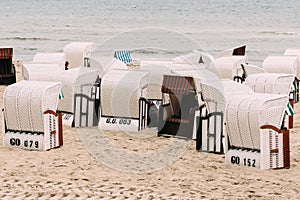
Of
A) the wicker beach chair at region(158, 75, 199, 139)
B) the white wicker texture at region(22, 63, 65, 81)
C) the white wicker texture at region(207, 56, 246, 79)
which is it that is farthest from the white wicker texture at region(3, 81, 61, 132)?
the white wicker texture at region(207, 56, 246, 79)

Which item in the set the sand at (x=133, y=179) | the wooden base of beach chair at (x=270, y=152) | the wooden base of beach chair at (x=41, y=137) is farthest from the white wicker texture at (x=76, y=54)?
the wooden base of beach chair at (x=270, y=152)

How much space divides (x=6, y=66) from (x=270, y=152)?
1175 centimetres

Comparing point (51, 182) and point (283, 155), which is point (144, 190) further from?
point (283, 155)

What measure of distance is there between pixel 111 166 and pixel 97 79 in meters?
4.09

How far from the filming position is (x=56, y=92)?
11898mm

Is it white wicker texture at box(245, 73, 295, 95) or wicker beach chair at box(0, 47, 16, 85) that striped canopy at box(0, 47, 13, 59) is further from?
white wicker texture at box(245, 73, 295, 95)

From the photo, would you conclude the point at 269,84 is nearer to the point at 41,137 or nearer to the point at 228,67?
the point at 228,67

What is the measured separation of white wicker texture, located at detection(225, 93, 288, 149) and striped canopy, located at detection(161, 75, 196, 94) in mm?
1755

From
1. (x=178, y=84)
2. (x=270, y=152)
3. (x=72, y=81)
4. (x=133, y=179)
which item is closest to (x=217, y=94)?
(x=178, y=84)

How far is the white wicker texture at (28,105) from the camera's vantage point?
1141cm

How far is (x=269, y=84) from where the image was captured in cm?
1458

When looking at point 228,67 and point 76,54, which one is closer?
point 228,67

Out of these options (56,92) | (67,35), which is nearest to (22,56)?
(67,35)

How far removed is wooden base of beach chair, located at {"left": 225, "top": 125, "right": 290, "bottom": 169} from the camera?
33.9 feet
